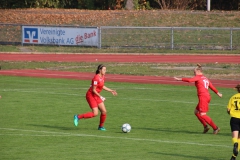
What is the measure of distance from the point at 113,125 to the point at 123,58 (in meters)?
25.5

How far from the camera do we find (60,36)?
171 feet

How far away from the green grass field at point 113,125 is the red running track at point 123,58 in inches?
494

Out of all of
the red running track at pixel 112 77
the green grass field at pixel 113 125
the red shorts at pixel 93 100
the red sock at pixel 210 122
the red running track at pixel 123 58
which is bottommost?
the red running track at pixel 112 77

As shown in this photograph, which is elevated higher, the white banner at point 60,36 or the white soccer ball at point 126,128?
the white banner at point 60,36

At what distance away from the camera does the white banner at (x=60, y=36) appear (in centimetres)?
5134

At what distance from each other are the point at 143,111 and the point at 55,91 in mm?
6749

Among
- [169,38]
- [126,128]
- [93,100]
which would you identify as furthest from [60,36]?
[126,128]

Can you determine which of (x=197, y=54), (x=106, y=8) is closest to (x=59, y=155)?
(x=197, y=54)

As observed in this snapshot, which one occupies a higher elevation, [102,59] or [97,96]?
[97,96]

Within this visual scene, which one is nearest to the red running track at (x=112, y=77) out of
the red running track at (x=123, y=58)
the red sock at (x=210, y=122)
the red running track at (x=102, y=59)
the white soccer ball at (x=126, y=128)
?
the red running track at (x=102, y=59)

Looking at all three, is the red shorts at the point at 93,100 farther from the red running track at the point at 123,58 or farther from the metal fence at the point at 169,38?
the metal fence at the point at 169,38

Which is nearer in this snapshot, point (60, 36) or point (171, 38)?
point (171, 38)

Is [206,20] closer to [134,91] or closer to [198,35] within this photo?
[198,35]

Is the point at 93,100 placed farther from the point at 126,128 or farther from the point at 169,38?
the point at 169,38
